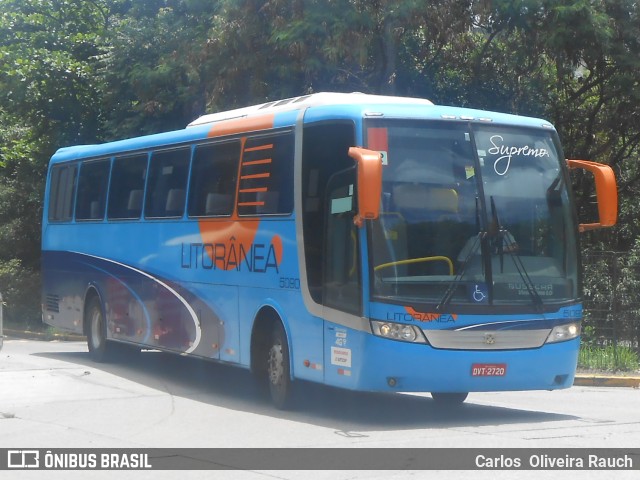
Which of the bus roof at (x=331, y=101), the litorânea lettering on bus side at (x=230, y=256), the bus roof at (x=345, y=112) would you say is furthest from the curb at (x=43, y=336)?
the bus roof at (x=331, y=101)

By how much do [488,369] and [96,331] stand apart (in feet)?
30.3

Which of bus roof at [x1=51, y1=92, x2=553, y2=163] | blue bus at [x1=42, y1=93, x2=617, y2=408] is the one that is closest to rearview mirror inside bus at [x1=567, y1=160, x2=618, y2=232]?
blue bus at [x1=42, y1=93, x2=617, y2=408]

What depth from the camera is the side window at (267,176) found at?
39.6ft

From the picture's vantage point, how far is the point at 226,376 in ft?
53.0

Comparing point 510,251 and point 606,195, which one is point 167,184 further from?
point 606,195

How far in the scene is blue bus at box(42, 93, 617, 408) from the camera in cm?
1058

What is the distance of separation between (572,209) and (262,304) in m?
3.77

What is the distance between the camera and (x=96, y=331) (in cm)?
1806

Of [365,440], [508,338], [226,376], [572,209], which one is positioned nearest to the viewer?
[365,440]

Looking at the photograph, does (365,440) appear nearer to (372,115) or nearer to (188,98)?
(372,115)

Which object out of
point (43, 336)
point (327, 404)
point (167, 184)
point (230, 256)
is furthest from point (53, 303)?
point (327, 404)

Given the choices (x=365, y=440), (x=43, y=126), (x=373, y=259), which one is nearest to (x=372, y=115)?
(x=373, y=259)

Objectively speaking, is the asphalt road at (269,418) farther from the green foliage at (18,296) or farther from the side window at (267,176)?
the green foliage at (18,296)

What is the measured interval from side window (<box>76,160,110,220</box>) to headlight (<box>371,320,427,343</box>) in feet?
27.0
